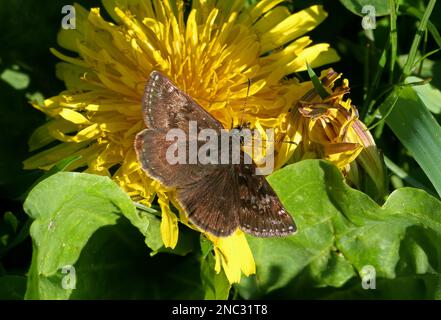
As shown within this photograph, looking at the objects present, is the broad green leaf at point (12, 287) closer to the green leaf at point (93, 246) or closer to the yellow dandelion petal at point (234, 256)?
the green leaf at point (93, 246)

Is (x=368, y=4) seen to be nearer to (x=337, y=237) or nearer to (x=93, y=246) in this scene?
(x=337, y=237)

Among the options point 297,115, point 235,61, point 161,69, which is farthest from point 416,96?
point 161,69

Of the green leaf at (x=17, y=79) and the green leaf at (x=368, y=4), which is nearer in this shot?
the green leaf at (x=368, y=4)

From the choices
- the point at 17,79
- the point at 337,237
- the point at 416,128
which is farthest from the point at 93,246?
the point at 416,128

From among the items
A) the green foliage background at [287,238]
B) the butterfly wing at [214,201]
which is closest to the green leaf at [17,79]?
the green foliage background at [287,238]

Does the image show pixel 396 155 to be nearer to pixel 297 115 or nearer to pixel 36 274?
pixel 297 115
